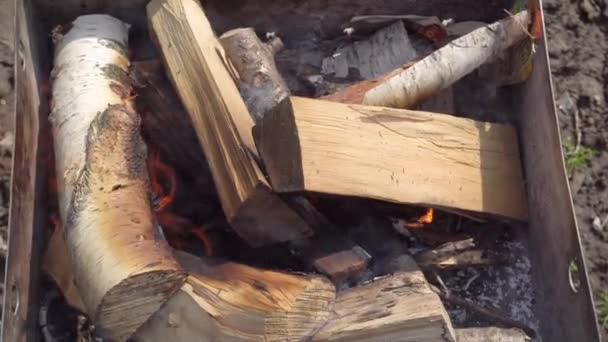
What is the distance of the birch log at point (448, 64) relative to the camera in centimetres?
245

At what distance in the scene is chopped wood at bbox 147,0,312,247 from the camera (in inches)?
85.9

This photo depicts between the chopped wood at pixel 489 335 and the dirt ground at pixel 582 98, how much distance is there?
0.63 metres

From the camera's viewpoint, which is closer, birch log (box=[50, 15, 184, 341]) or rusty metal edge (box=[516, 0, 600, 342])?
birch log (box=[50, 15, 184, 341])

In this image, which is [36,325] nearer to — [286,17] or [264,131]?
[264,131]

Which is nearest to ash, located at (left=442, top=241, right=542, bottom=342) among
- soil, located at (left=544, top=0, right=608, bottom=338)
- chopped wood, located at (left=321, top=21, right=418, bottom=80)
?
soil, located at (left=544, top=0, right=608, bottom=338)

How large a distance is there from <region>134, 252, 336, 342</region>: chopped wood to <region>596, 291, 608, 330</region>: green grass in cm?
110

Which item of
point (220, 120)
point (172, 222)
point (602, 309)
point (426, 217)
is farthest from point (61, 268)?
point (602, 309)

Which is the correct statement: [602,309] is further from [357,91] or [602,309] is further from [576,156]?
[357,91]

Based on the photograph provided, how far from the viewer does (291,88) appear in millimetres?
2707

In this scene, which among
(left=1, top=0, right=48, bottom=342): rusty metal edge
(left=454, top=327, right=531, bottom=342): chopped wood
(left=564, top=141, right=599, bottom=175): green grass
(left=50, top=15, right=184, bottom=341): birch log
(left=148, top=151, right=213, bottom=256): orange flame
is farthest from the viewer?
(left=564, top=141, right=599, bottom=175): green grass

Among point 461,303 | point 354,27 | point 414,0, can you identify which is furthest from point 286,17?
point 461,303

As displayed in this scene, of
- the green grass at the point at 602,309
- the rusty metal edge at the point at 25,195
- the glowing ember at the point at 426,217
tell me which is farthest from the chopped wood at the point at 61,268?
the green grass at the point at 602,309

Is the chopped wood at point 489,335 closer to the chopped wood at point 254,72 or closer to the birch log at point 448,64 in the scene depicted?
the birch log at point 448,64

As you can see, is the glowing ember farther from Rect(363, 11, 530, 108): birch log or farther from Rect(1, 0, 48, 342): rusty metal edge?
Rect(1, 0, 48, 342): rusty metal edge
